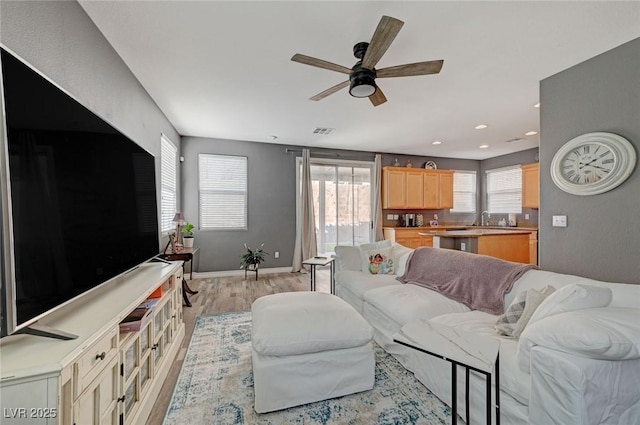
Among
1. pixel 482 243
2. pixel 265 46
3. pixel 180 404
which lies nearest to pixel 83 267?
pixel 180 404

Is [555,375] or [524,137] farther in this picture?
[524,137]

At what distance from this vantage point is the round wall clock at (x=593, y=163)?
88.1 inches

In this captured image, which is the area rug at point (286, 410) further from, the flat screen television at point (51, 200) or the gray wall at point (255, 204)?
the gray wall at point (255, 204)

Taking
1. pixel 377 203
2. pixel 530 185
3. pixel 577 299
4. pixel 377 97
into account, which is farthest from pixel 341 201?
pixel 577 299

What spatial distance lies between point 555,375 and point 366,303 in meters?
1.68

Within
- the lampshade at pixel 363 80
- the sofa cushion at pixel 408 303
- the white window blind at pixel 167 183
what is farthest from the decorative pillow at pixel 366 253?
the white window blind at pixel 167 183

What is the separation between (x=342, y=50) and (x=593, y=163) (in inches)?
96.0

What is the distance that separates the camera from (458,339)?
4.24 ft

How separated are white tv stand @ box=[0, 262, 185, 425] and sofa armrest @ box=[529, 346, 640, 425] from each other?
1.94 metres

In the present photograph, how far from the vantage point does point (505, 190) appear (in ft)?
22.0

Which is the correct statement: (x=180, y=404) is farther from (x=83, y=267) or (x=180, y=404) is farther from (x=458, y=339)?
(x=458, y=339)

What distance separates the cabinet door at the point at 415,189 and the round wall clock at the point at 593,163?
3727mm

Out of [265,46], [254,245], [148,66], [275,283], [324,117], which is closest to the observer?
[265,46]

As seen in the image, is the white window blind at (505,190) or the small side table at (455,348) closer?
the small side table at (455,348)
